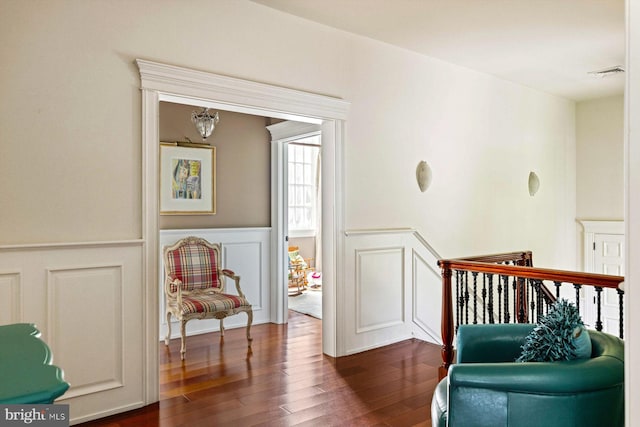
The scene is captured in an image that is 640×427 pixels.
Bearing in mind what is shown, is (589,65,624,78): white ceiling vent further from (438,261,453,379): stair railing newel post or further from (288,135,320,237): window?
(288,135,320,237): window

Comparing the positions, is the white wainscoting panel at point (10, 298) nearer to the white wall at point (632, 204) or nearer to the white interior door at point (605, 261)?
the white wall at point (632, 204)

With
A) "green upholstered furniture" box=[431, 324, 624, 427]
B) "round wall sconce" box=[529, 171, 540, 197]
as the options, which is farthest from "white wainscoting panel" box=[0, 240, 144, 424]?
"round wall sconce" box=[529, 171, 540, 197]

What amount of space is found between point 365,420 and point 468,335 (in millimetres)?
945

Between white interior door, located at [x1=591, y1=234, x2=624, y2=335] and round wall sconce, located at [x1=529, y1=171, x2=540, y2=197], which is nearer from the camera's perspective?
round wall sconce, located at [x1=529, y1=171, x2=540, y2=197]

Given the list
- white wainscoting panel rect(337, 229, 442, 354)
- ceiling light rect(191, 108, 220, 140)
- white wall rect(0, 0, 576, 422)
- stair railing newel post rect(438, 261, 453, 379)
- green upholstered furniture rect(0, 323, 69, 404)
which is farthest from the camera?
ceiling light rect(191, 108, 220, 140)

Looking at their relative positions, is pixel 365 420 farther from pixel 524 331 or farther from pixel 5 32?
pixel 5 32

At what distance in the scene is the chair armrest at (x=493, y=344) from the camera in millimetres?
2199

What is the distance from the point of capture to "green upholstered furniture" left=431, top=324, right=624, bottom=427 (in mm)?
1553

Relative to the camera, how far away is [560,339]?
167 centimetres

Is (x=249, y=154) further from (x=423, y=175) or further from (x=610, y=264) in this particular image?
(x=610, y=264)

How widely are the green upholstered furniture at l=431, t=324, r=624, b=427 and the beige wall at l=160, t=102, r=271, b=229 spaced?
149 inches

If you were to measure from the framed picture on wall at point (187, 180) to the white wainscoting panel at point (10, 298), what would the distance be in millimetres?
2168

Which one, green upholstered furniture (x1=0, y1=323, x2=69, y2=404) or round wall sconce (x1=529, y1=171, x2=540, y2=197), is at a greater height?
round wall sconce (x1=529, y1=171, x2=540, y2=197)

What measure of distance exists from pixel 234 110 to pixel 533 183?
167 inches
